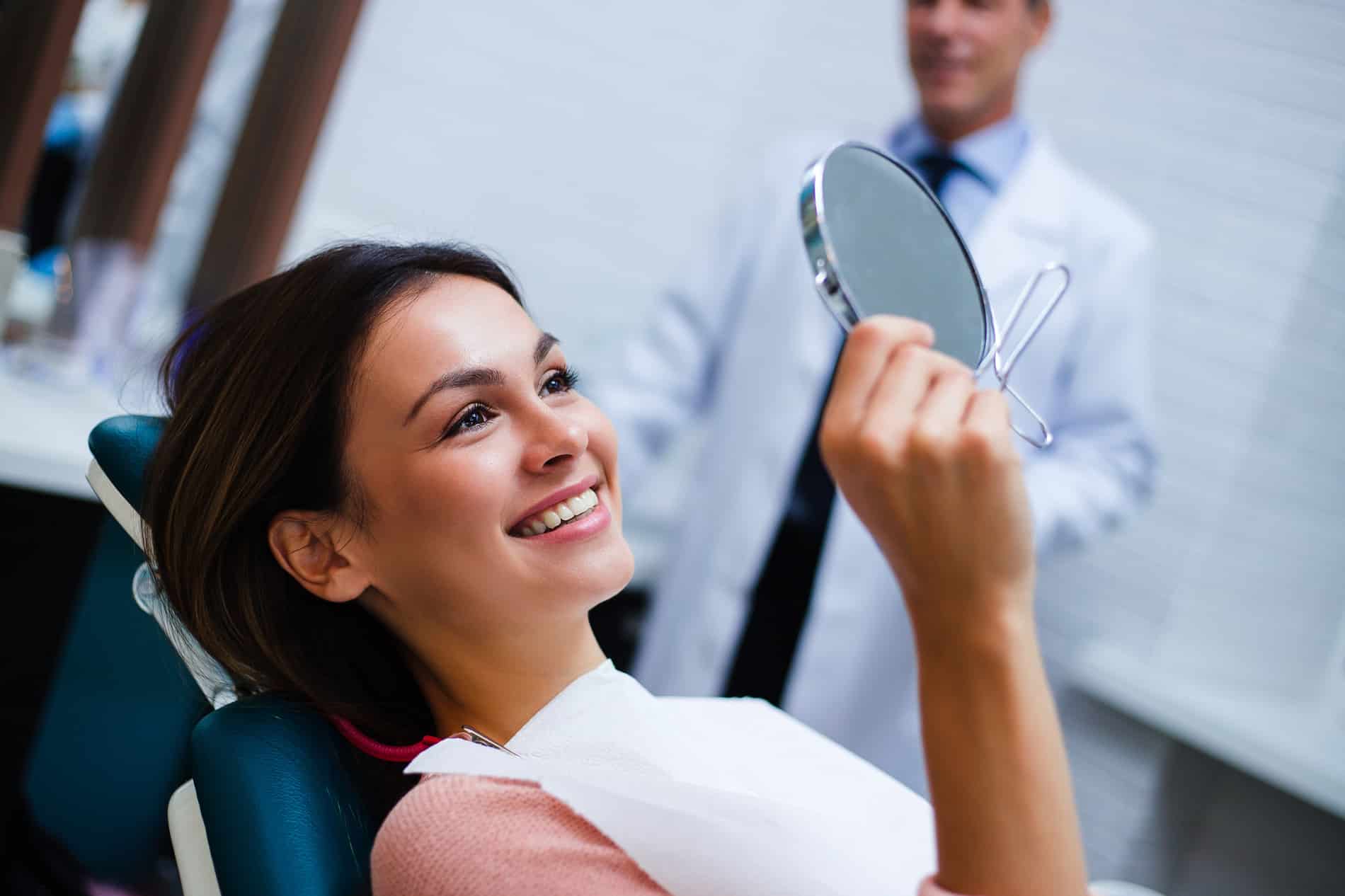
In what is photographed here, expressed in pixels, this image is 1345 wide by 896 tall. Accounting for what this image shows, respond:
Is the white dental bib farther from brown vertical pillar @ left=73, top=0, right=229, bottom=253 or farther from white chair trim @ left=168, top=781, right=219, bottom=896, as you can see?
brown vertical pillar @ left=73, top=0, right=229, bottom=253

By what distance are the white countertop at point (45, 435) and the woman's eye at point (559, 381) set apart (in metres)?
0.78

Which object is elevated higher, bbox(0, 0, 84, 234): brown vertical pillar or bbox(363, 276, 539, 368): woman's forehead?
bbox(363, 276, 539, 368): woman's forehead

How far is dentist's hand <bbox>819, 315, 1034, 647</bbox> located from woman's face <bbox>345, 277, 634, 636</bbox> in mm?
446

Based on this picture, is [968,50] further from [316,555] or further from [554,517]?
[316,555]

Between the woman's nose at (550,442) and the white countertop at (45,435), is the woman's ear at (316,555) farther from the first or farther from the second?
the white countertop at (45,435)

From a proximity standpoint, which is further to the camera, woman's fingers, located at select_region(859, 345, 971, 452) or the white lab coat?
the white lab coat

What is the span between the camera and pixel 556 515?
109 cm

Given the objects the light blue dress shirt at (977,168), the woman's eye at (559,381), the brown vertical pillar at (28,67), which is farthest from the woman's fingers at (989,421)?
the brown vertical pillar at (28,67)

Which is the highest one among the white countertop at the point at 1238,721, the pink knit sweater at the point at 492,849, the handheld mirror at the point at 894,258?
the handheld mirror at the point at 894,258

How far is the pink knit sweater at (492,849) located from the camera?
772 millimetres

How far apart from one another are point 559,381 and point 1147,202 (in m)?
1.65

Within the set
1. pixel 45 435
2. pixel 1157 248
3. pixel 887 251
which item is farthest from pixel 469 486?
pixel 1157 248

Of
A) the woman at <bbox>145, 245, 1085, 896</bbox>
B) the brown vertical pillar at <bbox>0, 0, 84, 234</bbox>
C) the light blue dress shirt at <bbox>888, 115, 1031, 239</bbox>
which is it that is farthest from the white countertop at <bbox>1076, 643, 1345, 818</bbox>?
the brown vertical pillar at <bbox>0, 0, 84, 234</bbox>

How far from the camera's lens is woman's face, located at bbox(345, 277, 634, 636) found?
3.48ft
